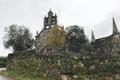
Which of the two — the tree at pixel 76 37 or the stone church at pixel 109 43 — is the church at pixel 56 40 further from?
the tree at pixel 76 37

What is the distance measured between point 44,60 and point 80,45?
53.0 m

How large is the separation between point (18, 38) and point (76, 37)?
61.3 ft

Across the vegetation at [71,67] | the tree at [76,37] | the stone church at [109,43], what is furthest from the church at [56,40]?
the vegetation at [71,67]

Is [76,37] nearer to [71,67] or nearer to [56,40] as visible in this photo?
[56,40]

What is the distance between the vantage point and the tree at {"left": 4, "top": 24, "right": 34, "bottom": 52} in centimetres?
6762

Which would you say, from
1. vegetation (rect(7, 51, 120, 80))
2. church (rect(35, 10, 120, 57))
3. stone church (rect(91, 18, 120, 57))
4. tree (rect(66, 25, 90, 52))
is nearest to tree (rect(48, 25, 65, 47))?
church (rect(35, 10, 120, 57))

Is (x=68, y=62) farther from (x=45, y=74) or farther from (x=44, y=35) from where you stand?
(x=44, y=35)

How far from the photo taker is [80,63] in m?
17.5

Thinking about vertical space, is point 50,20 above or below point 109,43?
above

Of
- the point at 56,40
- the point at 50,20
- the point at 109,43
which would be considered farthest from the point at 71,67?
the point at 50,20

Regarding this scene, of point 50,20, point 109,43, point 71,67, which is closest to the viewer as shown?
point 71,67

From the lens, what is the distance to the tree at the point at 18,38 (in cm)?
6762

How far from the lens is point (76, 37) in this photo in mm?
75375

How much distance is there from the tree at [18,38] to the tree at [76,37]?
479 inches
